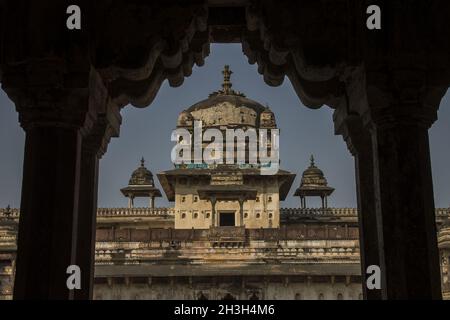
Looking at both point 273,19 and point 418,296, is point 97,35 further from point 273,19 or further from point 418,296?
point 418,296

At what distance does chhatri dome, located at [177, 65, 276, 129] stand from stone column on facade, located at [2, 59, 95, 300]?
35517mm

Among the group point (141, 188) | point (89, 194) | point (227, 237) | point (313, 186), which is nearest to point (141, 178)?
point (141, 188)

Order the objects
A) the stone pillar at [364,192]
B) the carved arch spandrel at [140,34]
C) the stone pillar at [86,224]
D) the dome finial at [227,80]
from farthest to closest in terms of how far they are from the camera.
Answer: the dome finial at [227,80] < the stone pillar at [86,224] < the stone pillar at [364,192] < the carved arch spandrel at [140,34]

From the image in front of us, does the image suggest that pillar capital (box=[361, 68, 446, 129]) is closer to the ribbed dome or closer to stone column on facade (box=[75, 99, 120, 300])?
stone column on facade (box=[75, 99, 120, 300])

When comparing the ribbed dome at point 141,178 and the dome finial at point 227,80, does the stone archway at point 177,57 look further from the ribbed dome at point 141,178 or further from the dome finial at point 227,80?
the ribbed dome at point 141,178

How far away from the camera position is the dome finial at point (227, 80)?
43312mm

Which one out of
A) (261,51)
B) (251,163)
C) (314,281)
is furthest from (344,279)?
(261,51)

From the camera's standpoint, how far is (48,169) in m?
4.79

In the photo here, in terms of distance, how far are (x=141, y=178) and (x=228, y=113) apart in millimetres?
10480

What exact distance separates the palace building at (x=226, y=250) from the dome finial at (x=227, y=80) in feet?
28.2

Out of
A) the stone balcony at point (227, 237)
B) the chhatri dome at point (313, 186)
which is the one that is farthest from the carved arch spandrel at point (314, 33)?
the chhatri dome at point (313, 186)
